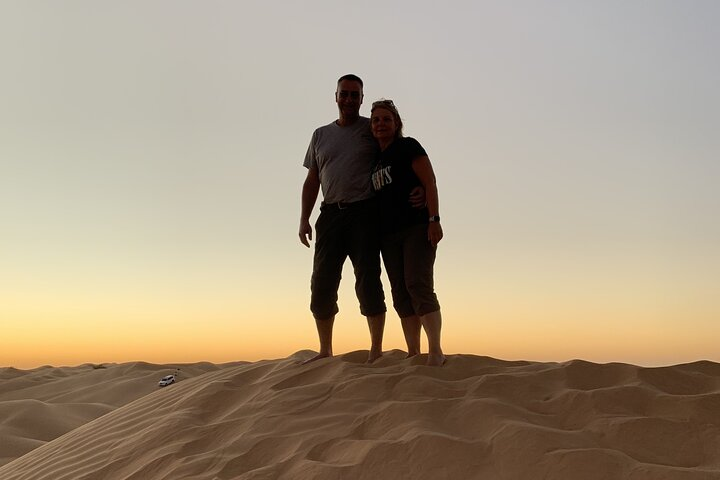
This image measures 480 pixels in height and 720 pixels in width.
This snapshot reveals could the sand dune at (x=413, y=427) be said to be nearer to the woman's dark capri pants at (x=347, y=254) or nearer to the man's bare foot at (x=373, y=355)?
the man's bare foot at (x=373, y=355)

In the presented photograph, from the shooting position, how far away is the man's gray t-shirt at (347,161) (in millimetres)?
4531

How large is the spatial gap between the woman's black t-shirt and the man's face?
484 millimetres

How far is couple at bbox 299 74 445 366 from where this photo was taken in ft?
13.9

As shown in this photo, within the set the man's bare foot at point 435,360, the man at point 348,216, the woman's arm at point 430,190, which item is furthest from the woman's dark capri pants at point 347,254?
the man's bare foot at point 435,360

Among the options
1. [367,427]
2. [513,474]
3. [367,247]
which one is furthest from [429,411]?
[367,247]

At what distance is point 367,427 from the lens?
3158 millimetres

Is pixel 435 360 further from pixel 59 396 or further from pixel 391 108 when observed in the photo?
pixel 59 396

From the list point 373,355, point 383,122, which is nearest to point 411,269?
point 373,355

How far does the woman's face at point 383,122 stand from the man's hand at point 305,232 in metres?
0.99

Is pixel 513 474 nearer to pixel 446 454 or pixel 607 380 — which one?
pixel 446 454

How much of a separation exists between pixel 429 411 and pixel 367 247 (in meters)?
1.51

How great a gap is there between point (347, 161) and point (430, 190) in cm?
69

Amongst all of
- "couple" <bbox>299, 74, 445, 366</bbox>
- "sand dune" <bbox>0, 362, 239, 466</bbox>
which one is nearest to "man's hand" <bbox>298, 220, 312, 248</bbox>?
"couple" <bbox>299, 74, 445, 366</bbox>

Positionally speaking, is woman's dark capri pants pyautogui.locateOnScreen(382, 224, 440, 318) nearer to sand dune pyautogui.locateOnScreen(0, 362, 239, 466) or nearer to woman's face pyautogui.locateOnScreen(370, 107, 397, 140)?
woman's face pyautogui.locateOnScreen(370, 107, 397, 140)
